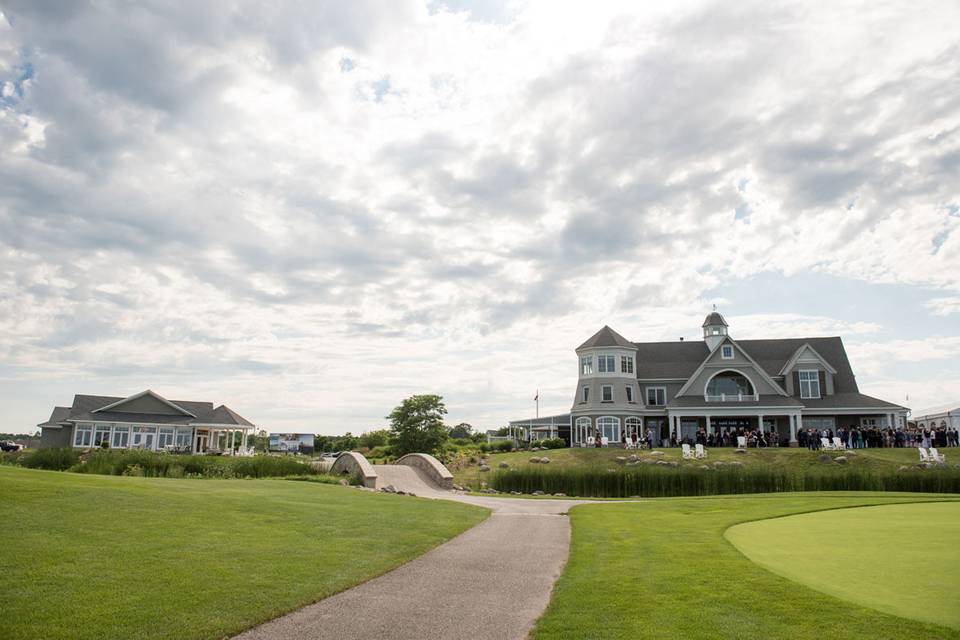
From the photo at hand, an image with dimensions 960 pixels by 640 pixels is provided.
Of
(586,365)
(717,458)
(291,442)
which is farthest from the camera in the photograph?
(291,442)

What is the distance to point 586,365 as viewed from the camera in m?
47.4

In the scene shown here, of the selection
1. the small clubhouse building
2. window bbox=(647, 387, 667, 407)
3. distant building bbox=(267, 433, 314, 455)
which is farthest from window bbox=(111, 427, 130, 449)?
window bbox=(647, 387, 667, 407)

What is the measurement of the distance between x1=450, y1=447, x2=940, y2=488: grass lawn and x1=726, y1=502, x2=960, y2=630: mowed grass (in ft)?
61.5

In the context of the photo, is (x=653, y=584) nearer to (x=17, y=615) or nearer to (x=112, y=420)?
(x=17, y=615)

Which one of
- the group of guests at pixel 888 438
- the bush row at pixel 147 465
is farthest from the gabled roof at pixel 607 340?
the bush row at pixel 147 465

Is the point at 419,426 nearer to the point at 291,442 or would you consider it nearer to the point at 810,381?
the point at 810,381

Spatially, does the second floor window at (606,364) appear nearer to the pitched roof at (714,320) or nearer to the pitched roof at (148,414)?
the pitched roof at (714,320)

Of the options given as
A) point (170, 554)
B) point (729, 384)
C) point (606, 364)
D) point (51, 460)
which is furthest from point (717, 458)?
point (170, 554)

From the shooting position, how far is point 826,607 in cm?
704

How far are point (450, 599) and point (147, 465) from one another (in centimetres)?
2072

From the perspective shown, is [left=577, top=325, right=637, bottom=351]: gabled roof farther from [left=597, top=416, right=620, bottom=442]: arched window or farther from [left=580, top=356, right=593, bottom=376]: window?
[left=597, top=416, right=620, bottom=442]: arched window

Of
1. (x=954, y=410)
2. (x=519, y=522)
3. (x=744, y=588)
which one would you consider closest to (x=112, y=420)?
(x=519, y=522)

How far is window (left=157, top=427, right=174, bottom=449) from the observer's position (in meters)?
54.2

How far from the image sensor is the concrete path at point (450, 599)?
6.73m
